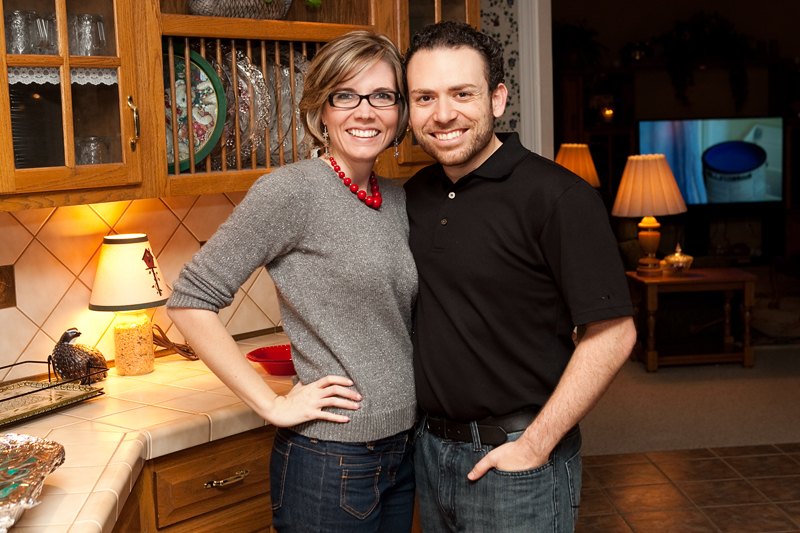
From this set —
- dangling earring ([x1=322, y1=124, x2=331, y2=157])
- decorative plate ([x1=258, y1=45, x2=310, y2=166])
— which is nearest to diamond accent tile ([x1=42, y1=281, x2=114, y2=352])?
decorative plate ([x1=258, y1=45, x2=310, y2=166])

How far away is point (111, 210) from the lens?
230 centimetres

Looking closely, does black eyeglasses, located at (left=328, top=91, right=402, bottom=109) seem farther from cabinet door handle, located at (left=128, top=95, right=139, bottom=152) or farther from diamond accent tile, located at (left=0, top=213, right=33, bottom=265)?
diamond accent tile, located at (left=0, top=213, right=33, bottom=265)

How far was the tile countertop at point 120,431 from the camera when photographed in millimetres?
1351

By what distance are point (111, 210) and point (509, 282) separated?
1.34 m

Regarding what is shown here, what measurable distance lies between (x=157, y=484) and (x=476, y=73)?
3.71ft

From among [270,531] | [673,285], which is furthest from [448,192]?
[673,285]

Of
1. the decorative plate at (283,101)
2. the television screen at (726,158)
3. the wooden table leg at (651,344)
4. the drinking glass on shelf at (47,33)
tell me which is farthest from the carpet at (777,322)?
the drinking glass on shelf at (47,33)

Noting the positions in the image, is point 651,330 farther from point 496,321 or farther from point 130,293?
point 496,321

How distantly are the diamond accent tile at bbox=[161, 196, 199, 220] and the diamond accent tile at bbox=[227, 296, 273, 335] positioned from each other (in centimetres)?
35

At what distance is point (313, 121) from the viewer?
1649mm

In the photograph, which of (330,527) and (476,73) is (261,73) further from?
(330,527)

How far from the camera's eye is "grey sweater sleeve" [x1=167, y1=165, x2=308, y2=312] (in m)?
1.44

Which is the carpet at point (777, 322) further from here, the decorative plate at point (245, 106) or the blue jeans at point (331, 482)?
the blue jeans at point (331, 482)

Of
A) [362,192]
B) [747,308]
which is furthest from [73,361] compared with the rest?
[747,308]
